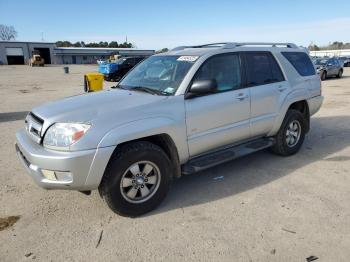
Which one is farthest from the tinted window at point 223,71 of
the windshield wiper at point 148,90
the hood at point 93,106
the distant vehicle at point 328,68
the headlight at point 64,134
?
the distant vehicle at point 328,68

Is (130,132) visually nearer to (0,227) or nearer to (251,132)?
(0,227)

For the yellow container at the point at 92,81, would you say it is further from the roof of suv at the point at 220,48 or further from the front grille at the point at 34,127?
the front grille at the point at 34,127

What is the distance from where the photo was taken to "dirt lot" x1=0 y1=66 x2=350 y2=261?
9.99 feet

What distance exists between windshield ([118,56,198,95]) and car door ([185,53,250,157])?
0.75 ft

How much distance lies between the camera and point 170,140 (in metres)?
3.81

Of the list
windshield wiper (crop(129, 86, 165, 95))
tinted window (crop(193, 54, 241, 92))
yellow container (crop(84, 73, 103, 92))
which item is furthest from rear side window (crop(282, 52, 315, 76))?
yellow container (crop(84, 73, 103, 92))

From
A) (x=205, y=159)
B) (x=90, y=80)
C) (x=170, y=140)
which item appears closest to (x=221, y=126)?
(x=205, y=159)

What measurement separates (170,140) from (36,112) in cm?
163

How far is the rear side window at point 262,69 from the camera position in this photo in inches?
186

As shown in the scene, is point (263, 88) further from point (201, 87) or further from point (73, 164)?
point (73, 164)

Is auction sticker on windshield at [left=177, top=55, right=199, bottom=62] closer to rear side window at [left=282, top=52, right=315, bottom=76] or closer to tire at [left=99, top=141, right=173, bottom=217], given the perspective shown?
tire at [left=99, top=141, right=173, bottom=217]

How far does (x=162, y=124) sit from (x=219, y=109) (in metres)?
0.94

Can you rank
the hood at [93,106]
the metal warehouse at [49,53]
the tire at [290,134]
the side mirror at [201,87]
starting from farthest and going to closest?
the metal warehouse at [49,53], the tire at [290,134], the side mirror at [201,87], the hood at [93,106]

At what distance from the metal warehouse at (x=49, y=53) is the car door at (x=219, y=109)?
6740 cm
